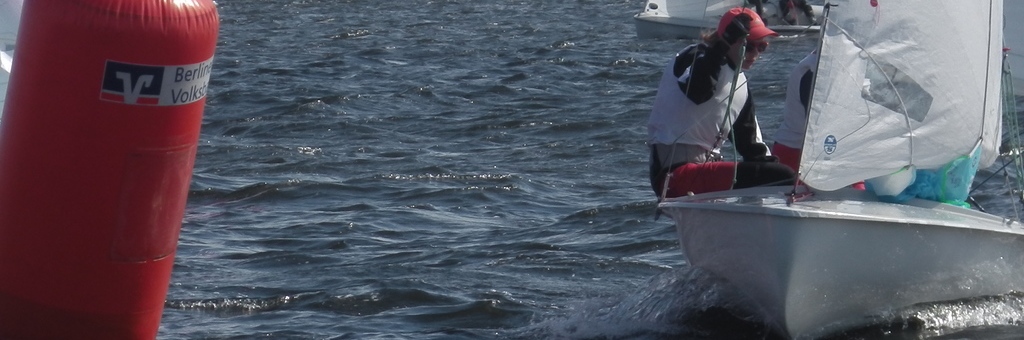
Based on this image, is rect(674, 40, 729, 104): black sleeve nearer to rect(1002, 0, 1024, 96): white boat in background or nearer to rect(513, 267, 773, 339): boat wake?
rect(513, 267, 773, 339): boat wake

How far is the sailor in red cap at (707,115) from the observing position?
14.7 ft

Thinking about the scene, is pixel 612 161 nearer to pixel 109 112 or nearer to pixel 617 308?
pixel 617 308

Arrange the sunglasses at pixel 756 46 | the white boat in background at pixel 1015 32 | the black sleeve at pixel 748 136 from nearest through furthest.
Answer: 1. the sunglasses at pixel 756 46
2. the black sleeve at pixel 748 136
3. the white boat in background at pixel 1015 32

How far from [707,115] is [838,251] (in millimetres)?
737

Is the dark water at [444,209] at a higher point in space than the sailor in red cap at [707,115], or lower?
lower

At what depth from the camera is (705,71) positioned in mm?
4504

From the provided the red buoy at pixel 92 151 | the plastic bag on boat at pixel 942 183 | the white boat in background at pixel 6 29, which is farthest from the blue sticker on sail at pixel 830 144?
the white boat in background at pixel 6 29

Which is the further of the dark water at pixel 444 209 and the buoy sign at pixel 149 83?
the dark water at pixel 444 209

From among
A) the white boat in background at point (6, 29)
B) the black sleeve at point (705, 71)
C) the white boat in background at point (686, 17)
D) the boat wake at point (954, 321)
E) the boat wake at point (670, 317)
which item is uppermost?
the black sleeve at point (705, 71)

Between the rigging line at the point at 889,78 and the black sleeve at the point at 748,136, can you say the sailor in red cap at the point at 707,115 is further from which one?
the rigging line at the point at 889,78

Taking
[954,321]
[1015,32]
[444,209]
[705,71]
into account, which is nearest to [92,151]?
[705,71]

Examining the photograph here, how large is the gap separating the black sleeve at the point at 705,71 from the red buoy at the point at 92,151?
167 centimetres

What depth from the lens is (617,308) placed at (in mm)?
5027

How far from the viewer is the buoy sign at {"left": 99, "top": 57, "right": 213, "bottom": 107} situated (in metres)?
3.27
